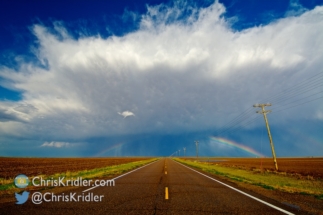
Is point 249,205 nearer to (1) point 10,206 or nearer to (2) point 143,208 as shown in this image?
(2) point 143,208

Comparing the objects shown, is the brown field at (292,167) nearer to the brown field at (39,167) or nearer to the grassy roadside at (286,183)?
the grassy roadside at (286,183)

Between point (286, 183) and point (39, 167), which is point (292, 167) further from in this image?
point (39, 167)

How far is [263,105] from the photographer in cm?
3241

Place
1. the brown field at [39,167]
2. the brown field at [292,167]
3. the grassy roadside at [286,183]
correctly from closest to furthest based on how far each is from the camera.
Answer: the grassy roadside at [286,183], the brown field at [292,167], the brown field at [39,167]

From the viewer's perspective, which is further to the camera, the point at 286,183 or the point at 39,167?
the point at 39,167

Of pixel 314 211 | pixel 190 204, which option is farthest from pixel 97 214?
pixel 314 211

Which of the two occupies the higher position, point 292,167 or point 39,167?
point 39,167

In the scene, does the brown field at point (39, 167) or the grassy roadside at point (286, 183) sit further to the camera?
the brown field at point (39, 167)

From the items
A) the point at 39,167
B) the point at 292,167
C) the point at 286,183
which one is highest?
the point at 39,167

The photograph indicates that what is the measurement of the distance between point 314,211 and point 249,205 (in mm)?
2010

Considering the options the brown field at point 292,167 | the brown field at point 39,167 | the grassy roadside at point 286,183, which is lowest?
the brown field at point 292,167

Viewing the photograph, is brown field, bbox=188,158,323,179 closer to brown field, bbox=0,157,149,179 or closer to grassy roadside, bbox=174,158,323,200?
grassy roadside, bbox=174,158,323,200

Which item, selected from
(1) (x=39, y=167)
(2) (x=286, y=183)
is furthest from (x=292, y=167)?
(1) (x=39, y=167)

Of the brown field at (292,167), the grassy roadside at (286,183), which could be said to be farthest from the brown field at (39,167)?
the brown field at (292,167)
